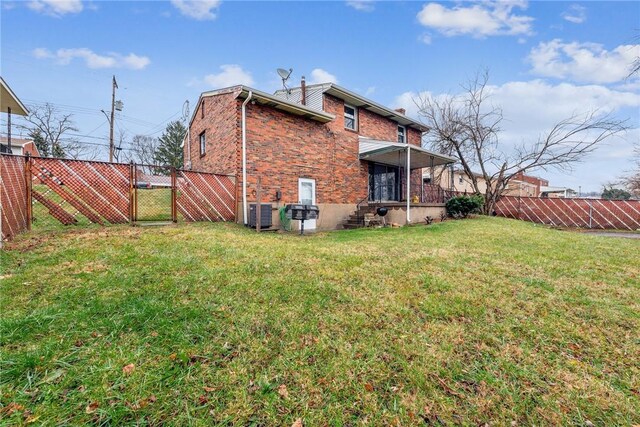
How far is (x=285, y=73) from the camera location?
41.8 feet

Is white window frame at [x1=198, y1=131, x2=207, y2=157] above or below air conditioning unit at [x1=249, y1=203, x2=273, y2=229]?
above

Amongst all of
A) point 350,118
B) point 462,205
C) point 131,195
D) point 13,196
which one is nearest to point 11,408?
point 13,196

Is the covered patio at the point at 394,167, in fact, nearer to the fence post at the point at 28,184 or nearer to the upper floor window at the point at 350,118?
the upper floor window at the point at 350,118

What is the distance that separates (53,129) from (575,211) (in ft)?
153

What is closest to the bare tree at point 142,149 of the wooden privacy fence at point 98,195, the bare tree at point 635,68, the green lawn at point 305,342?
the wooden privacy fence at point 98,195

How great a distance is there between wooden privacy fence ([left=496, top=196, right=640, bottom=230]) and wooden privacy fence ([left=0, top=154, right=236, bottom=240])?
17.7 m

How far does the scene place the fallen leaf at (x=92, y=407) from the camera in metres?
1.75

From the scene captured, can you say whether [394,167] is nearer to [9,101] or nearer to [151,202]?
[151,202]

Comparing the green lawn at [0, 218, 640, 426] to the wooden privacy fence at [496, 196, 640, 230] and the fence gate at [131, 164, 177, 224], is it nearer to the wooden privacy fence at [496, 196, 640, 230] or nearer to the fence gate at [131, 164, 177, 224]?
the fence gate at [131, 164, 177, 224]

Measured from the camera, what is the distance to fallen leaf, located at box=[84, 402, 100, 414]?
1.75 metres

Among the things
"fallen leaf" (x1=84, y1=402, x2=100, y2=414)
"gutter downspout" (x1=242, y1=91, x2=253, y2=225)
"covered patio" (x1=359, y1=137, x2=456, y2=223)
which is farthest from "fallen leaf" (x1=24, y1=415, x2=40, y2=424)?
"covered patio" (x1=359, y1=137, x2=456, y2=223)

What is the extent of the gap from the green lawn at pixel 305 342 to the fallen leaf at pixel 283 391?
0.6 inches

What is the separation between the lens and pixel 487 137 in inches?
661

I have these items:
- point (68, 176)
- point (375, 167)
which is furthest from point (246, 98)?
point (375, 167)
